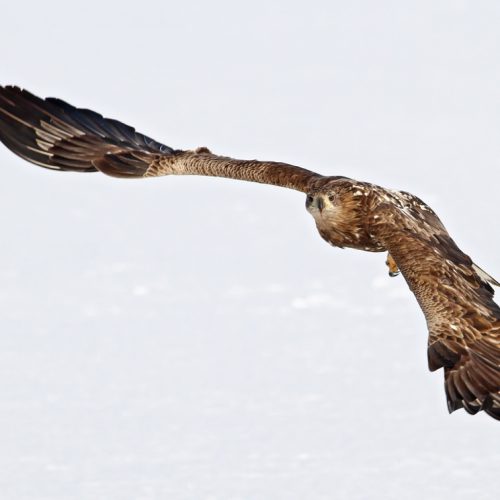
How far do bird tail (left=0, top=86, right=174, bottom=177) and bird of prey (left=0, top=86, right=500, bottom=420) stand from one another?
1 centimetres

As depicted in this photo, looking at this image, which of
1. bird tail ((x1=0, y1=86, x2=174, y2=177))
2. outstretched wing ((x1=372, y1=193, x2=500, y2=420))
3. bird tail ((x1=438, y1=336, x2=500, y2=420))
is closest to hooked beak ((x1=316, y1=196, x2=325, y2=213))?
outstretched wing ((x1=372, y1=193, x2=500, y2=420))

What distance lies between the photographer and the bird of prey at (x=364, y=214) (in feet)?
51.6

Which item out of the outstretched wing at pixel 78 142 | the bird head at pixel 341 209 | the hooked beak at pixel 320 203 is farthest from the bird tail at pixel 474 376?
the outstretched wing at pixel 78 142

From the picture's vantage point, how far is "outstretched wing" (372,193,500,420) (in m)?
15.5

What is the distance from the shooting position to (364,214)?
699 inches

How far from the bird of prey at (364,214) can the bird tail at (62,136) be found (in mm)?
12

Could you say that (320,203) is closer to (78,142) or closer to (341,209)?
(341,209)

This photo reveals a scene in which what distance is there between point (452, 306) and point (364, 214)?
2001 mm

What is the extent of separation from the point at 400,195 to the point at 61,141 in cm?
459

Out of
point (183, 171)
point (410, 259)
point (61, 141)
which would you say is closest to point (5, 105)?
point (61, 141)

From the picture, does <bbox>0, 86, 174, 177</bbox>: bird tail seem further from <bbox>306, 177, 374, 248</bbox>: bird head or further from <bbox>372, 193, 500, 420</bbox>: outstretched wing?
<bbox>372, 193, 500, 420</bbox>: outstretched wing

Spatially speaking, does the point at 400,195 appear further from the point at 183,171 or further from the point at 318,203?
the point at 183,171

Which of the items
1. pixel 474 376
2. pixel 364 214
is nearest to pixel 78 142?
pixel 364 214

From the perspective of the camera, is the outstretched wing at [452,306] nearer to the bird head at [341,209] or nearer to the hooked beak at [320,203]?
the bird head at [341,209]
